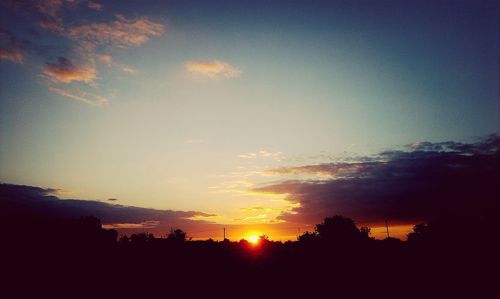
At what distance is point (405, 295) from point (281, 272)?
1415 cm

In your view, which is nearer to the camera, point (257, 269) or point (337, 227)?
point (257, 269)

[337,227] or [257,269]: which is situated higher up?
[337,227]

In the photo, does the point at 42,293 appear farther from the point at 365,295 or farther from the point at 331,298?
the point at 365,295

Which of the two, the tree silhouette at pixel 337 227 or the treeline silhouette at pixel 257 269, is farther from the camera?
the tree silhouette at pixel 337 227

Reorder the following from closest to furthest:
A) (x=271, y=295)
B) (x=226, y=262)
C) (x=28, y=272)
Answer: (x=271, y=295)
(x=28, y=272)
(x=226, y=262)

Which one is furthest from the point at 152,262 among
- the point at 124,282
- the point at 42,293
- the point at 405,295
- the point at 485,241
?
the point at 485,241

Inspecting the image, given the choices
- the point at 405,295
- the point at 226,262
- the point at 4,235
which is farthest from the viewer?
the point at 4,235

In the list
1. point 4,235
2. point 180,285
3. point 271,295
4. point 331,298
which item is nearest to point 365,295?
point 331,298

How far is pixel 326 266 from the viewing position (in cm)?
3634

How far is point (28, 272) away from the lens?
31812 mm

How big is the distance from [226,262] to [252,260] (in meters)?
4.36

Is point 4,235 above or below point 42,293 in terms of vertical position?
above

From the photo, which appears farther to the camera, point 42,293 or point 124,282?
point 124,282

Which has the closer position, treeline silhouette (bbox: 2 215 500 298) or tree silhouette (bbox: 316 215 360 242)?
treeline silhouette (bbox: 2 215 500 298)
